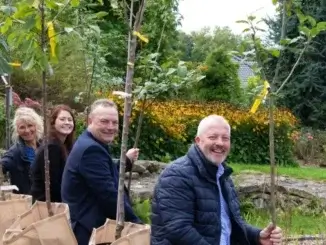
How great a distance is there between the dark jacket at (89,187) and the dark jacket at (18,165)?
58.4 inches

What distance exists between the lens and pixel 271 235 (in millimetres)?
3516

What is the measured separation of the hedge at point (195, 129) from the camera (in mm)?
12922

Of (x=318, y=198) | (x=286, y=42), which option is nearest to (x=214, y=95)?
(x=318, y=198)

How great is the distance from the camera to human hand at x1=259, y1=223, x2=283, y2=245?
11.4 feet

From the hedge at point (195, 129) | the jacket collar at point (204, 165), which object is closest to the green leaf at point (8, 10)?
the jacket collar at point (204, 165)

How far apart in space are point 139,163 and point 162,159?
274 centimetres

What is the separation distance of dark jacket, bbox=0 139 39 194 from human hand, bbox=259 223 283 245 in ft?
7.60

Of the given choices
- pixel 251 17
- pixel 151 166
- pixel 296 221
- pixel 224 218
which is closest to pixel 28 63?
pixel 251 17

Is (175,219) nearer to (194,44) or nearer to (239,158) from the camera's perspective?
(239,158)

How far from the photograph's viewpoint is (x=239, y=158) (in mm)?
15672

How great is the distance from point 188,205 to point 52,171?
154cm

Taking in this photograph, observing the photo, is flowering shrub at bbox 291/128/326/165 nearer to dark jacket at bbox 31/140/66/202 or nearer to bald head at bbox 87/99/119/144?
dark jacket at bbox 31/140/66/202

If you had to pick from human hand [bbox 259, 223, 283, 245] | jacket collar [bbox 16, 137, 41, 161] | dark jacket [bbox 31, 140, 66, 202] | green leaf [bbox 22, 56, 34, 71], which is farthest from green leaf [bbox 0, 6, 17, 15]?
jacket collar [bbox 16, 137, 41, 161]

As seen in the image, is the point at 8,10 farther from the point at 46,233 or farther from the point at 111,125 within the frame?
the point at 46,233
